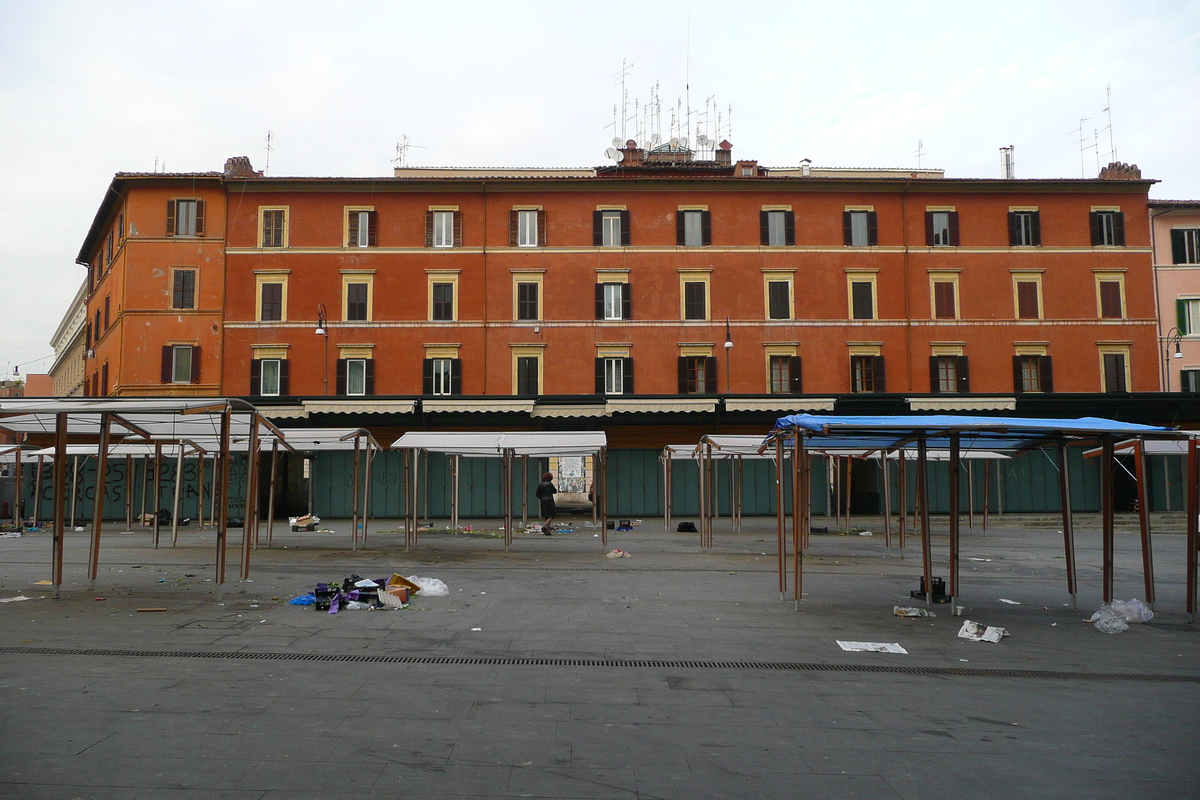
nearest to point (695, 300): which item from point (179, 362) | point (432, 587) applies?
point (179, 362)

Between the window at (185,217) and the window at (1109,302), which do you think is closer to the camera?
the window at (185,217)

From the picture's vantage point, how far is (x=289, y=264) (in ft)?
A: 119

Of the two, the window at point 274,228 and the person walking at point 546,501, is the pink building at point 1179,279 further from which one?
the window at point 274,228

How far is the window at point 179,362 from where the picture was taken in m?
35.8

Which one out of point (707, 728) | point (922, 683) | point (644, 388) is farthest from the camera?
point (644, 388)

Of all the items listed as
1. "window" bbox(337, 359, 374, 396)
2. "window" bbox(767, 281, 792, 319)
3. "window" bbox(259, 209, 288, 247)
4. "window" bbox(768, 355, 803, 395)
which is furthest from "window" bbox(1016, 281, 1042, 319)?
"window" bbox(259, 209, 288, 247)

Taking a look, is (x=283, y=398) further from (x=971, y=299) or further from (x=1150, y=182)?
(x=1150, y=182)

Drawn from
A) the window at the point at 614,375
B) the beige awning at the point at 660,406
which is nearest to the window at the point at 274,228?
the window at the point at 614,375

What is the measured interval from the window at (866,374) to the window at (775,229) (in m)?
5.57

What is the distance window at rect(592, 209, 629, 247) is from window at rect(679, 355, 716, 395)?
555 cm

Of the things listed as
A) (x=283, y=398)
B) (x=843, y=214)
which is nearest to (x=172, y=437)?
(x=283, y=398)

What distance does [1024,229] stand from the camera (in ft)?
123

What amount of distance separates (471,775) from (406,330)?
32.2 metres

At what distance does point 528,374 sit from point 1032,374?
20872 mm
